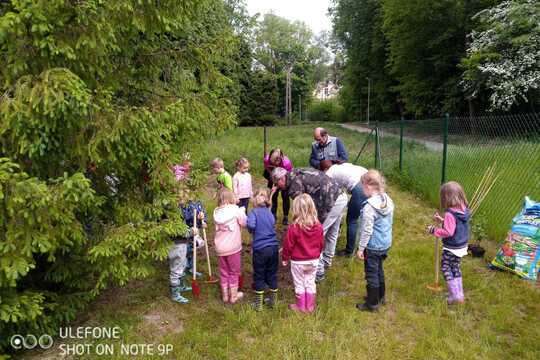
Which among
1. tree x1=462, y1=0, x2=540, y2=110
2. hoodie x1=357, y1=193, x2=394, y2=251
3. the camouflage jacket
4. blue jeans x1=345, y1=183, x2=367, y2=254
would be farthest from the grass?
tree x1=462, y1=0, x2=540, y2=110

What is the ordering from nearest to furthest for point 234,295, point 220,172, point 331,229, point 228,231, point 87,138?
point 87,138 → point 228,231 → point 234,295 → point 331,229 → point 220,172

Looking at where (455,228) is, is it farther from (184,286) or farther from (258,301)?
(184,286)

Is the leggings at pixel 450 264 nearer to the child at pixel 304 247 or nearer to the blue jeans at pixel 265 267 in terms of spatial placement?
the child at pixel 304 247

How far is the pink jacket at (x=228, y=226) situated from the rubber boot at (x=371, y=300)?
1.51 m

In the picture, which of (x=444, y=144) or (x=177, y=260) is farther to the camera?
(x=444, y=144)

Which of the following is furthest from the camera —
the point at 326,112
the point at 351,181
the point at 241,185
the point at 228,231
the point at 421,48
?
the point at 326,112

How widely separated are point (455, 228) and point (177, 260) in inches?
119

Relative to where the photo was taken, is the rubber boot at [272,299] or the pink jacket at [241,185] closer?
the rubber boot at [272,299]

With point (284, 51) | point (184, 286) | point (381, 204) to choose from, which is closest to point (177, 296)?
point (184, 286)

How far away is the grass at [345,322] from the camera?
11.7 ft

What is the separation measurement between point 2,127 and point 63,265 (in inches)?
55.1

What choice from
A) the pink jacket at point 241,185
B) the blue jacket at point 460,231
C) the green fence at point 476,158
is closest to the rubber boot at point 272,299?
the blue jacket at point 460,231

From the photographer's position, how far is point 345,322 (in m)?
3.97

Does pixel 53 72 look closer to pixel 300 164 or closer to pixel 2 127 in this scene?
pixel 2 127
